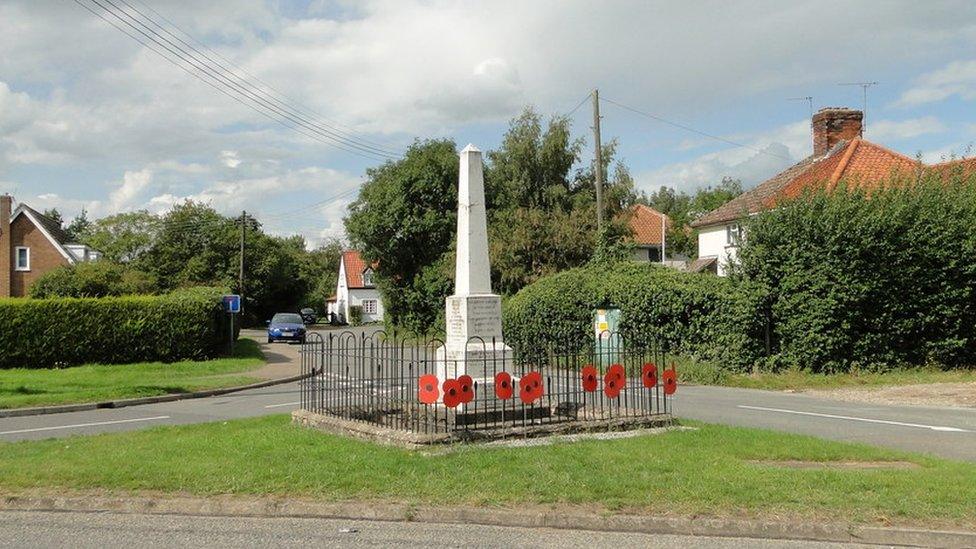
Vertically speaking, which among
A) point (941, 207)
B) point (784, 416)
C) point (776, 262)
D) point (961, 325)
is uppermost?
point (941, 207)

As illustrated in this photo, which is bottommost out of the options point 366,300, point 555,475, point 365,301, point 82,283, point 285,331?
point 555,475

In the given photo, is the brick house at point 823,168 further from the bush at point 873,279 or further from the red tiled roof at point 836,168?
the bush at point 873,279

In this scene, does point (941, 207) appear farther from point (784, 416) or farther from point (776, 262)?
point (784, 416)

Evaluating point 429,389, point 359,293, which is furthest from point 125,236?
point 429,389

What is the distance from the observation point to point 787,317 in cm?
2167

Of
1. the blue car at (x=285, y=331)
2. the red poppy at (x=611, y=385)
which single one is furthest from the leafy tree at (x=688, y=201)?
the red poppy at (x=611, y=385)

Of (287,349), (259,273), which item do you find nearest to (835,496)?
(287,349)

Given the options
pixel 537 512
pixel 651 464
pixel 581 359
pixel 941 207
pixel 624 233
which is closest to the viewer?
pixel 537 512

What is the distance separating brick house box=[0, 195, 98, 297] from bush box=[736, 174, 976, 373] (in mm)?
45545

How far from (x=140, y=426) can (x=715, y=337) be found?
49.3ft

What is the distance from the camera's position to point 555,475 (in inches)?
313

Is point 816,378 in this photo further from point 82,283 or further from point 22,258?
point 22,258

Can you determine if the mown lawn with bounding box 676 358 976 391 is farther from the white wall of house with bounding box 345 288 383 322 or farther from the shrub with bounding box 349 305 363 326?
the white wall of house with bounding box 345 288 383 322

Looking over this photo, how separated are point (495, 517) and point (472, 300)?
5.83 metres
